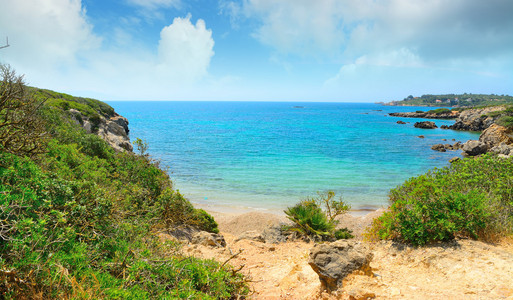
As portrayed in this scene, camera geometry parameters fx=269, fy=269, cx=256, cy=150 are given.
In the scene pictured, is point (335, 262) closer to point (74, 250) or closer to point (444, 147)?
point (74, 250)

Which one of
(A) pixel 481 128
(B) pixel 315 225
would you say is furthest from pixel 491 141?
(B) pixel 315 225

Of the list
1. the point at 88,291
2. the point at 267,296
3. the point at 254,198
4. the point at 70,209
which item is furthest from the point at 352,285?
the point at 254,198

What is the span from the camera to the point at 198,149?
124 ft

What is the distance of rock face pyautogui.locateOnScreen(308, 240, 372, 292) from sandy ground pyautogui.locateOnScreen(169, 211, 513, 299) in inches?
6.4

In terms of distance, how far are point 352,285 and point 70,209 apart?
17.3 feet

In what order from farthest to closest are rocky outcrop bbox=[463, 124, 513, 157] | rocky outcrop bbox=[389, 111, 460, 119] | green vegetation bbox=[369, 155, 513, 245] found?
rocky outcrop bbox=[389, 111, 460, 119] < rocky outcrop bbox=[463, 124, 513, 157] < green vegetation bbox=[369, 155, 513, 245]

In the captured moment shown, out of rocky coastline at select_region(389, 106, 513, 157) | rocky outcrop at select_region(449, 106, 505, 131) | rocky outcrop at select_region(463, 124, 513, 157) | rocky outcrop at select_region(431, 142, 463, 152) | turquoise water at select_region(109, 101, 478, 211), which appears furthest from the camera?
rocky outcrop at select_region(449, 106, 505, 131)

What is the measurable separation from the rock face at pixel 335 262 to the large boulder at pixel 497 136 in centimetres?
4362

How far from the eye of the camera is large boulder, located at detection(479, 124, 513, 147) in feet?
122

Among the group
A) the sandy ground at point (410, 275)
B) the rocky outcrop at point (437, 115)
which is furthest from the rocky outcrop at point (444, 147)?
the rocky outcrop at point (437, 115)

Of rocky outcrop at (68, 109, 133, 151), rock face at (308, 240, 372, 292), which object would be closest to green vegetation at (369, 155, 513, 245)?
rock face at (308, 240, 372, 292)

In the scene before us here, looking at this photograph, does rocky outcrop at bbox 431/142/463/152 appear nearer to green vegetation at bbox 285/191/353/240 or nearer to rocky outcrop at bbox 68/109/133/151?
green vegetation at bbox 285/191/353/240

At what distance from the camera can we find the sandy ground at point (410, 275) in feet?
15.8

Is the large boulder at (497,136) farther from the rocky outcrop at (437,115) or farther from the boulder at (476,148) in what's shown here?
the rocky outcrop at (437,115)
